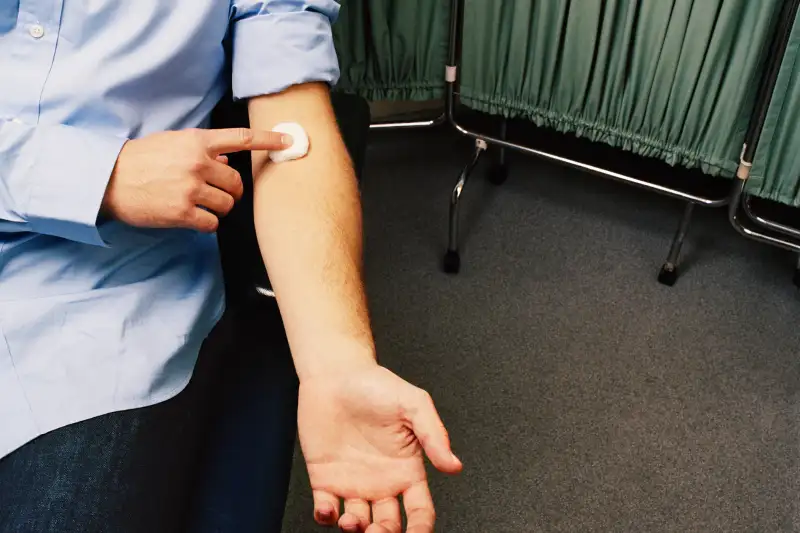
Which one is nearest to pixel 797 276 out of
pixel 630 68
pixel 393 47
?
pixel 630 68

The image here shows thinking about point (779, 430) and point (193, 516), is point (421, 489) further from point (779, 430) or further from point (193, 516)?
point (779, 430)

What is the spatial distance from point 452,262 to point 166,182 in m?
1.05

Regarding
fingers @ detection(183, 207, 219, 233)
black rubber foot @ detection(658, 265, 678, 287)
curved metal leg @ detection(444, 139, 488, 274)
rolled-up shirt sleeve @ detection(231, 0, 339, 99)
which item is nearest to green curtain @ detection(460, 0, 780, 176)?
curved metal leg @ detection(444, 139, 488, 274)

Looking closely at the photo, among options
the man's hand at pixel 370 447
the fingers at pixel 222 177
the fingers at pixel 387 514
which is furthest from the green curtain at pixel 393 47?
the fingers at pixel 387 514

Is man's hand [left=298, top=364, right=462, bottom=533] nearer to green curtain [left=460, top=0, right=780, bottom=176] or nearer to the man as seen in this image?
the man

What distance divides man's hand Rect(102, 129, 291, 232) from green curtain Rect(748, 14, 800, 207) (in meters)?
0.96

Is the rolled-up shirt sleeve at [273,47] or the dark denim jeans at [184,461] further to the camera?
the rolled-up shirt sleeve at [273,47]

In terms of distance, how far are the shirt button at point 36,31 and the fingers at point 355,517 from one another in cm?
56

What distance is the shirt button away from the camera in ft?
2.47

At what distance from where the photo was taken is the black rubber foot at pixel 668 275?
65.1 inches

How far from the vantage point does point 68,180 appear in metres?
0.72

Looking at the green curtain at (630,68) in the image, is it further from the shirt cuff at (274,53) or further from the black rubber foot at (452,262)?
the shirt cuff at (274,53)

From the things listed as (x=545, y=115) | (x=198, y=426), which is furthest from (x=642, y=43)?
(x=198, y=426)

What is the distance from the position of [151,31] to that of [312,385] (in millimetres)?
417
